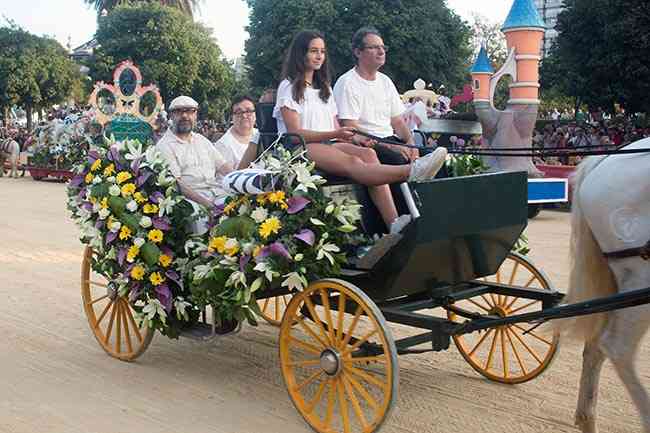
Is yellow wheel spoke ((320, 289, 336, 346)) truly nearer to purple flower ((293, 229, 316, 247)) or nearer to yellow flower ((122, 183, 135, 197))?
purple flower ((293, 229, 316, 247))

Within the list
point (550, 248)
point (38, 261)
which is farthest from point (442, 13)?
point (38, 261)

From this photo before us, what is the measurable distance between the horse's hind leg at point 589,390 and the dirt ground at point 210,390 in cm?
18

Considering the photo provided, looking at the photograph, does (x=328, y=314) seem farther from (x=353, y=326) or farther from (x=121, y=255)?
(x=121, y=255)

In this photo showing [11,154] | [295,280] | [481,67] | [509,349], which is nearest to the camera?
[295,280]

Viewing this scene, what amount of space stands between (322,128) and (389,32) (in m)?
30.2

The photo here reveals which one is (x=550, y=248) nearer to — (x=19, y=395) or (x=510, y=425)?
(x=510, y=425)

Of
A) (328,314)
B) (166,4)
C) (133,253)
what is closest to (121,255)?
(133,253)

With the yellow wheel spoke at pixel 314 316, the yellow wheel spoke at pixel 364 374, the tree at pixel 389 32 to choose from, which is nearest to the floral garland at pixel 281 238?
the yellow wheel spoke at pixel 314 316

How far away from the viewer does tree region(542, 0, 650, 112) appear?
1942 centimetres

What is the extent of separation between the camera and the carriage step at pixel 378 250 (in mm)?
3938

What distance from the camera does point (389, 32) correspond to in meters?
33.7

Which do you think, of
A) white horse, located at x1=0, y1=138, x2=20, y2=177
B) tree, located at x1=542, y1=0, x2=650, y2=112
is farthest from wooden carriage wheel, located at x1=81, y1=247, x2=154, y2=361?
white horse, located at x1=0, y1=138, x2=20, y2=177

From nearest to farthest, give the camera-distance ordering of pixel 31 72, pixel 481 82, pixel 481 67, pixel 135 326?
pixel 135 326 → pixel 481 82 → pixel 481 67 → pixel 31 72

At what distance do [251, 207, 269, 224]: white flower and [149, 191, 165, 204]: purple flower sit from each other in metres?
1.08
